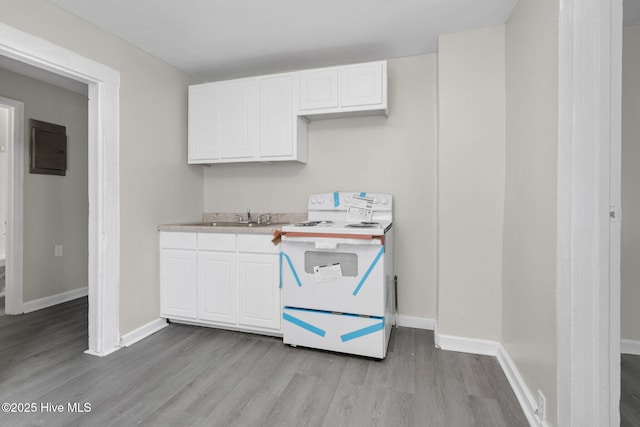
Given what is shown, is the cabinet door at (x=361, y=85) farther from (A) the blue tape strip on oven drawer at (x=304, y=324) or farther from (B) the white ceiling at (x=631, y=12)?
(A) the blue tape strip on oven drawer at (x=304, y=324)

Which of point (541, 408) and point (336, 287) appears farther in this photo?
point (336, 287)

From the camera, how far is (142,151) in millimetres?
2496

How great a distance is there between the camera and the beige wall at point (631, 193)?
2178 millimetres

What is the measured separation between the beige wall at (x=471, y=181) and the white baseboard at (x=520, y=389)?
0.66 ft

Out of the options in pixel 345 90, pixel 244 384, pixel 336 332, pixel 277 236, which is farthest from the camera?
pixel 345 90

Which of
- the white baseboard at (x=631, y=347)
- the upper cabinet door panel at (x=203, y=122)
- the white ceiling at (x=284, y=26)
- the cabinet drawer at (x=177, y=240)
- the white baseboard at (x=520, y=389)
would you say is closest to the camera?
the white baseboard at (x=520, y=389)

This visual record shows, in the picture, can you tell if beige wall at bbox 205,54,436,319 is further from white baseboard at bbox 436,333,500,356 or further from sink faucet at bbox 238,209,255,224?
sink faucet at bbox 238,209,255,224

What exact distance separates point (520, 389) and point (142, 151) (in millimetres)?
3087

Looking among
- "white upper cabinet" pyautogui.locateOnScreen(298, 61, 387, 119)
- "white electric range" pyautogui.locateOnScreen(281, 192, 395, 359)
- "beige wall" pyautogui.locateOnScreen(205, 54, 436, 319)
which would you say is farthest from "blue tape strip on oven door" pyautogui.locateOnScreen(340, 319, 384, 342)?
"white upper cabinet" pyautogui.locateOnScreen(298, 61, 387, 119)

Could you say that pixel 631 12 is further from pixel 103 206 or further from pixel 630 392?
pixel 103 206

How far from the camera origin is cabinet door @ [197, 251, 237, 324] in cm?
247

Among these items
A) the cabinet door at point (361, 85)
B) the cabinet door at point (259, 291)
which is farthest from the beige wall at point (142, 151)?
the cabinet door at point (361, 85)

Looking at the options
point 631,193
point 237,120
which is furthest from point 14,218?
point 631,193

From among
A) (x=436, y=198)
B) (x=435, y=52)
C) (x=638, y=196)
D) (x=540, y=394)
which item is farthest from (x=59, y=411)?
(x=638, y=196)
